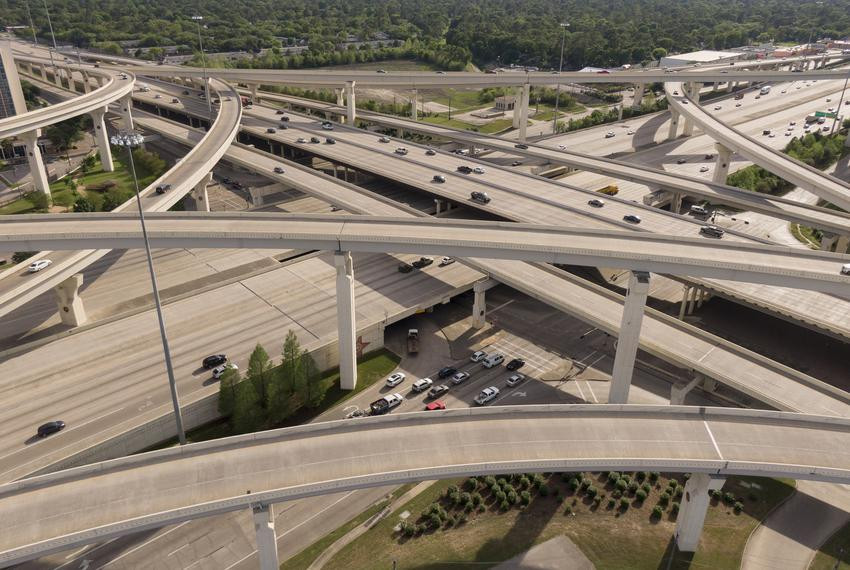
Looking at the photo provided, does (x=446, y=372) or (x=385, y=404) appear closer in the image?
(x=385, y=404)

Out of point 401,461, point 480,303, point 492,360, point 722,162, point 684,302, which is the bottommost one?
point 492,360

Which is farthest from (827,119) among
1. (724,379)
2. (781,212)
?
(724,379)

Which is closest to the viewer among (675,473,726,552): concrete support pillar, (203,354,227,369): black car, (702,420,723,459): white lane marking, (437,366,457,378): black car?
(702,420,723,459): white lane marking

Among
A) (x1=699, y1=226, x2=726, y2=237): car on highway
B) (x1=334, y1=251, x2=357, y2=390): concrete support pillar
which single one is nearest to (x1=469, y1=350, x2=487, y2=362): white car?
(x1=334, y1=251, x2=357, y2=390): concrete support pillar

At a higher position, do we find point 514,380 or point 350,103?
point 350,103

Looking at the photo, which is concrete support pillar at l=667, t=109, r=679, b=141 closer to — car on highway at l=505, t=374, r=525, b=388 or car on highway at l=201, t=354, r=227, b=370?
car on highway at l=505, t=374, r=525, b=388

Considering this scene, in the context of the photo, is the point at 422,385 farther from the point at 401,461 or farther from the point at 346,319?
the point at 401,461

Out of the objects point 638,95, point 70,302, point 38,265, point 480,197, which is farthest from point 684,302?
point 638,95
